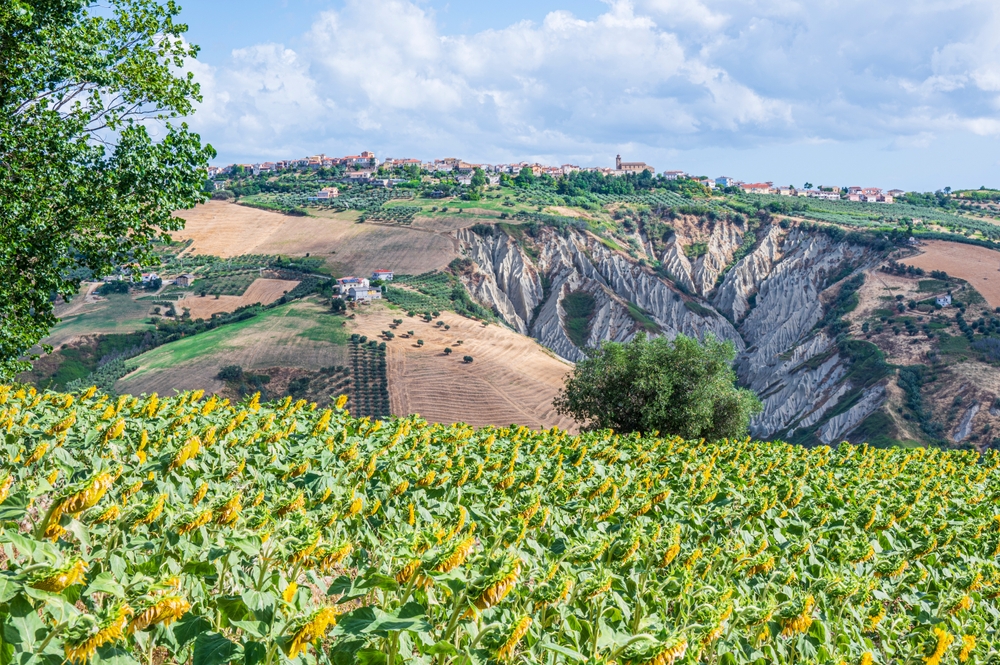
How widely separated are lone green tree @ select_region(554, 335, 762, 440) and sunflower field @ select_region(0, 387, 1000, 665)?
22.6 meters

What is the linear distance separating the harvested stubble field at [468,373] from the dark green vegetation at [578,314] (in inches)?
983

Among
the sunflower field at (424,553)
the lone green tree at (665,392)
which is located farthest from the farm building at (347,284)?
the sunflower field at (424,553)

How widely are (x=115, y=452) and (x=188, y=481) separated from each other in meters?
0.99

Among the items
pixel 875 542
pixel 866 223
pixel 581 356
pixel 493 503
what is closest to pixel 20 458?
pixel 493 503

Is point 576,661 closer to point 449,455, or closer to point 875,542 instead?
point 449,455

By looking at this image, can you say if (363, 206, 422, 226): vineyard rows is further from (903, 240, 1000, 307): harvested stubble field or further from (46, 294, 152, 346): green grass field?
(903, 240, 1000, 307): harvested stubble field

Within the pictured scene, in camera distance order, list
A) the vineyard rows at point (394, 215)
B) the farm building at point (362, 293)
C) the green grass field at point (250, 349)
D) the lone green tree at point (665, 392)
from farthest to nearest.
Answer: the vineyard rows at point (394, 215) → the farm building at point (362, 293) → the green grass field at point (250, 349) → the lone green tree at point (665, 392)

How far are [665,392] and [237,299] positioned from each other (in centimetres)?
8876

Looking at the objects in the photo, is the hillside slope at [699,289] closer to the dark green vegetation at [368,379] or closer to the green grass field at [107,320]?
the dark green vegetation at [368,379]

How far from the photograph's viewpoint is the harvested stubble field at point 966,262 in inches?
4008

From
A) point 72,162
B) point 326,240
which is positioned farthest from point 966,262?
point 72,162

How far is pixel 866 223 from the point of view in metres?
142

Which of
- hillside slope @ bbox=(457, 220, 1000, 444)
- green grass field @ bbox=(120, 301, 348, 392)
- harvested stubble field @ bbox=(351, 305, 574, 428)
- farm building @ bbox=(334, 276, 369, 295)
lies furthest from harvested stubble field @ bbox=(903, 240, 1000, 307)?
green grass field @ bbox=(120, 301, 348, 392)

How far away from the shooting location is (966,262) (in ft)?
364
